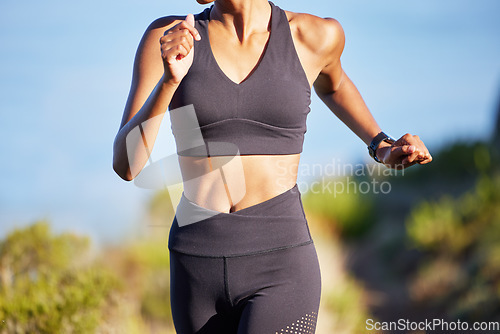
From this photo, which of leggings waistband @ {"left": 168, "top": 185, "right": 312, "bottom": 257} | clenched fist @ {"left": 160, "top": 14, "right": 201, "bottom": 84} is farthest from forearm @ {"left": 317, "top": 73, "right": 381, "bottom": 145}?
clenched fist @ {"left": 160, "top": 14, "right": 201, "bottom": 84}

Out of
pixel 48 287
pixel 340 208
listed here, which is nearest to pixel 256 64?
pixel 48 287

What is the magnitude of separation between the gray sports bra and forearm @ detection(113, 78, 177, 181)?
0.42 feet

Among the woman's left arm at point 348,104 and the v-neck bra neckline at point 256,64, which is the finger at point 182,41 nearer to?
the v-neck bra neckline at point 256,64

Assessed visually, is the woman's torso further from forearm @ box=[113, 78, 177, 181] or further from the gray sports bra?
forearm @ box=[113, 78, 177, 181]

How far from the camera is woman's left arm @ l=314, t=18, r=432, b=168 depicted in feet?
6.59

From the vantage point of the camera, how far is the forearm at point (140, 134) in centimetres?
177

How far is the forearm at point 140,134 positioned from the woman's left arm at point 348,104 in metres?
0.66

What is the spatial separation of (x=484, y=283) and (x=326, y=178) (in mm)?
6632

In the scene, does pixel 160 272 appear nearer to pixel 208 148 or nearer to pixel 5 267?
pixel 5 267

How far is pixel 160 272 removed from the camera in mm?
7789

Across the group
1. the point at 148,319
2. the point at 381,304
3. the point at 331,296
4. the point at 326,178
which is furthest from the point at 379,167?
the point at 148,319

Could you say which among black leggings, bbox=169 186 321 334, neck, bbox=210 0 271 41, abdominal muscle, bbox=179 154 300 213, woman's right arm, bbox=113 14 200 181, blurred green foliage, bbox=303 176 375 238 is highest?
neck, bbox=210 0 271 41

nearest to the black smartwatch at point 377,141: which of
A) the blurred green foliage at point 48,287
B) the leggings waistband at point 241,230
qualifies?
the leggings waistband at point 241,230

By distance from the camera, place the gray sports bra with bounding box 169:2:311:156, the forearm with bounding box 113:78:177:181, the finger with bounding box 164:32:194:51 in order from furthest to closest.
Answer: the gray sports bra with bounding box 169:2:311:156 → the forearm with bounding box 113:78:177:181 → the finger with bounding box 164:32:194:51
